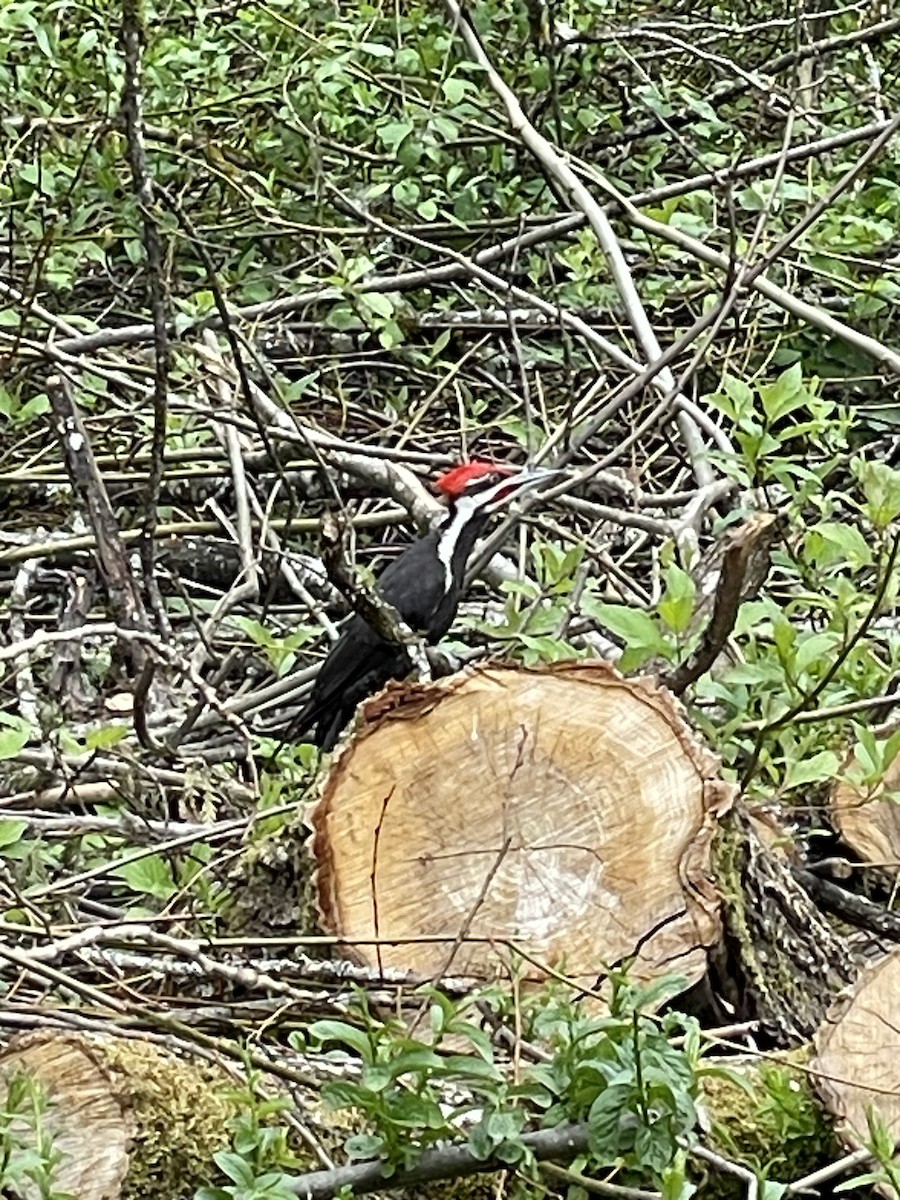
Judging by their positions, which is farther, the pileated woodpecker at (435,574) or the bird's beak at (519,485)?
the bird's beak at (519,485)

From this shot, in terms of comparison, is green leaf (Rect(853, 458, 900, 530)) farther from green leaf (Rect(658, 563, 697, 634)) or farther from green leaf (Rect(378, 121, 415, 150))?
green leaf (Rect(378, 121, 415, 150))

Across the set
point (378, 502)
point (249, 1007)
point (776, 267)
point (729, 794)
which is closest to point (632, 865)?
point (729, 794)

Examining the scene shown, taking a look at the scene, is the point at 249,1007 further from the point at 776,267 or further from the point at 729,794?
the point at 776,267

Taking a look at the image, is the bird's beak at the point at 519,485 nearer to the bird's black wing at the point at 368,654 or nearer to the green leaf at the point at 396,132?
the bird's black wing at the point at 368,654

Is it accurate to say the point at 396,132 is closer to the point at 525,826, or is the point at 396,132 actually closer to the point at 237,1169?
the point at 525,826

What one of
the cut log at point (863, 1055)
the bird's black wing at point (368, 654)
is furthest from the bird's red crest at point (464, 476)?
Result: the cut log at point (863, 1055)

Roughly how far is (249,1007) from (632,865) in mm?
575

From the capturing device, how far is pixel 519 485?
4.07 m

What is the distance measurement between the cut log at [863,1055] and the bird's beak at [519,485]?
194 cm

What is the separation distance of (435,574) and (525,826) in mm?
1613

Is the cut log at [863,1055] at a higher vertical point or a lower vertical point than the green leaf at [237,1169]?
lower

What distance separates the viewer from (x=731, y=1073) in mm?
1867

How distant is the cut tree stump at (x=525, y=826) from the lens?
97.2 inches

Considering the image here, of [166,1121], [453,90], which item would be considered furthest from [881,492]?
[453,90]
